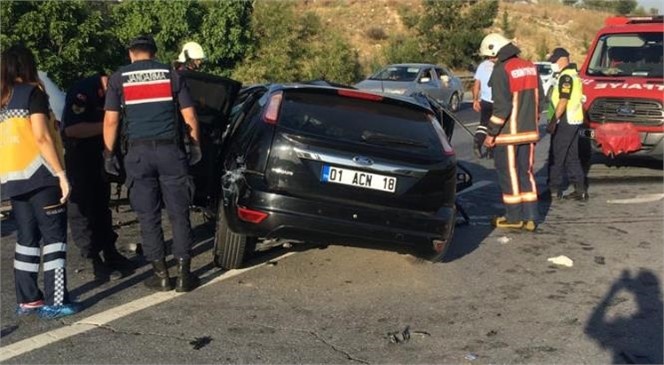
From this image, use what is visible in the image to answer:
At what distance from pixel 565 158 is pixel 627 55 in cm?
338

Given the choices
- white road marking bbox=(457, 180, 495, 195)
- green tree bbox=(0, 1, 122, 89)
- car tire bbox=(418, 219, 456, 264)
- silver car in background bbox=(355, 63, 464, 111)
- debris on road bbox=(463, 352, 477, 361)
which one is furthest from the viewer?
silver car in background bbox=(355, 63, 464, 111)

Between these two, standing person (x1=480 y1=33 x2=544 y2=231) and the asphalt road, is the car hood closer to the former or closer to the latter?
standing person (x1=480 y1=33 x2=544 y2=231)

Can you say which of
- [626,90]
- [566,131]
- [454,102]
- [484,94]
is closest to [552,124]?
[566,131]

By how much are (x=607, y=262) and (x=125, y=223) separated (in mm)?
4391

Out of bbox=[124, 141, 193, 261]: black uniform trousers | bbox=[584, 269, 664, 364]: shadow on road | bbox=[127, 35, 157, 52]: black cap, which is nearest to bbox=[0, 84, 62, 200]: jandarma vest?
bbox=[124, 141, 193, 261]: black uniform trousers

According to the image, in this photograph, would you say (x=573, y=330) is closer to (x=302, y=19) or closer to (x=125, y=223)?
(x=125, y=223)

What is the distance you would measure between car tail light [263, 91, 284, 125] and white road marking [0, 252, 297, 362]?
1.21 m

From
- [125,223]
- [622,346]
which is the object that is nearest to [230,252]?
[125,223]

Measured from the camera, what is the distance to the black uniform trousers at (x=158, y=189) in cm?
487

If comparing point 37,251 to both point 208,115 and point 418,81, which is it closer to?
point 208,115

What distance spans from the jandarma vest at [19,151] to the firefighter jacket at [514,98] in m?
4.23

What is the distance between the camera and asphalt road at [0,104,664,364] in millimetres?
4062

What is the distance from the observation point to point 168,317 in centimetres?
454

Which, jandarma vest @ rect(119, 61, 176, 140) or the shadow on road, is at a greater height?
jandarma vest @ rect(119, 61, 176, 140)
